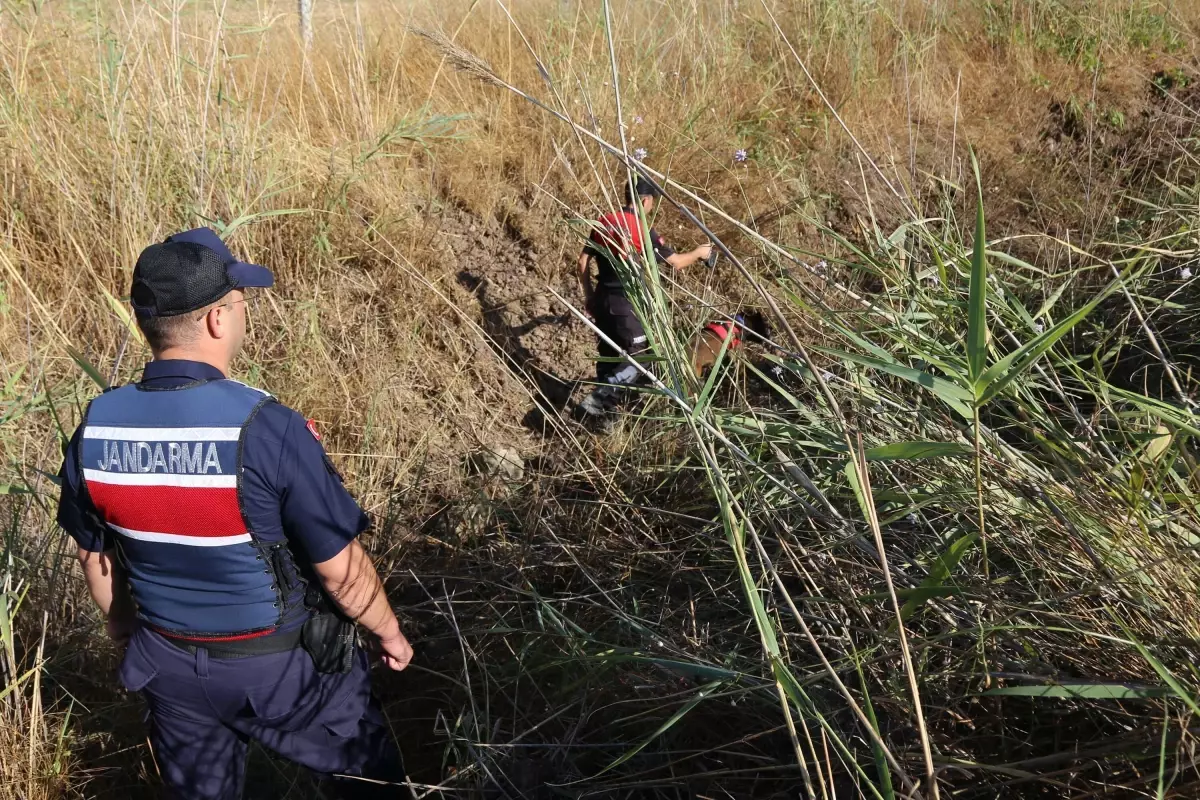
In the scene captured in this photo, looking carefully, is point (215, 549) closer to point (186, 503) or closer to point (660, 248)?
point (186, 503)

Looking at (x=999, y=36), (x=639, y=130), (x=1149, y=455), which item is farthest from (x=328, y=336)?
(x=999, y=36)

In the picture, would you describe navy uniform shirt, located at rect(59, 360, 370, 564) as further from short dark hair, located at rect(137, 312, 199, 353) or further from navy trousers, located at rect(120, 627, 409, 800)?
navy trousers, located at rect(120, 627, 409, 800)

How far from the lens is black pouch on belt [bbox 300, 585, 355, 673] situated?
170 cm

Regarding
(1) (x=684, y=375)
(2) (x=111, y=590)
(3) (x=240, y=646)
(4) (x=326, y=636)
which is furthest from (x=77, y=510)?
(1) (x=684, y=375)

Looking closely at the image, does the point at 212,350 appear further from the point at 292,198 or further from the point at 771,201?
the point at 771,201

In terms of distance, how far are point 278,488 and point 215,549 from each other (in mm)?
169

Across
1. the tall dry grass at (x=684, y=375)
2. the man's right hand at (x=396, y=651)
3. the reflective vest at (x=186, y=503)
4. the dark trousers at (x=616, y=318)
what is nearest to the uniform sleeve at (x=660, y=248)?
the dark trousers at (x=616, y=318)

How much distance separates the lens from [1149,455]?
1.51 meters

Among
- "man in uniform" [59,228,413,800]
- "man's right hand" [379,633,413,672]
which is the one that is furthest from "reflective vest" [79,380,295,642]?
"man's right hand" [379,633,413,672]

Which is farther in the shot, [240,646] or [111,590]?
[111,590]

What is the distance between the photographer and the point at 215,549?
1.56 meters

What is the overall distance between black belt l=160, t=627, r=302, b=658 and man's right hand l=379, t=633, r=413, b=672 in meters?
0.22

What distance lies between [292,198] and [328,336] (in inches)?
27.8

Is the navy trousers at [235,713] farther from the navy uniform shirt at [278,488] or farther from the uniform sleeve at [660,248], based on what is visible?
the uniform sleeve at [660,248]
